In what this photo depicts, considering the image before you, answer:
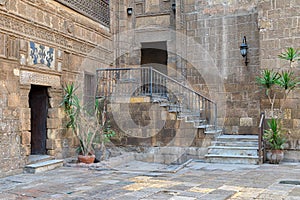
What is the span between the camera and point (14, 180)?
6242 mm

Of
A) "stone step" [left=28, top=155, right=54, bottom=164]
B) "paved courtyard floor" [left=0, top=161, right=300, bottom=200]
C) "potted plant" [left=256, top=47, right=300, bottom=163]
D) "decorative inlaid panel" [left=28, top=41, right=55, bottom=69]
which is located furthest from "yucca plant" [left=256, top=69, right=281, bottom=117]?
"stone step" [left=28, top=155, right=54, bottom=164]

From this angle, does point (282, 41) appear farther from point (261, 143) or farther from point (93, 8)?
point (93, 8)

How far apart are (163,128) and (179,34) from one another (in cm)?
Result: 337

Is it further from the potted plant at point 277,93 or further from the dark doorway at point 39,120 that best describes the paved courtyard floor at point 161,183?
the dark doorway at point 39,120

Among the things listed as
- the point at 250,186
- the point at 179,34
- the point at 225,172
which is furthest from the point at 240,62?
the point at 250,186

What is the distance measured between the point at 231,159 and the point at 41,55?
188 inches

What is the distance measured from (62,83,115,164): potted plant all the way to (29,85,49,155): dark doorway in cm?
47

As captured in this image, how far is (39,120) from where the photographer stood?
8.25m

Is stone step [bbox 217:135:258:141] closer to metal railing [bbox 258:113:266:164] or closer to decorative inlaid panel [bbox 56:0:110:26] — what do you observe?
metal railing [bbox 258:113:266:164]

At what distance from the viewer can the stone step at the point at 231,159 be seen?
7906mm

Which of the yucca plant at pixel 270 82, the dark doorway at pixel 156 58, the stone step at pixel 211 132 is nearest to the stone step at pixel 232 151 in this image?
the stone step at pixel 211 132

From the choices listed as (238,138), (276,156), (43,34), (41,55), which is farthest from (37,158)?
(276,156)

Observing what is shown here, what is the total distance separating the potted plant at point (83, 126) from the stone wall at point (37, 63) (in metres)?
0.21

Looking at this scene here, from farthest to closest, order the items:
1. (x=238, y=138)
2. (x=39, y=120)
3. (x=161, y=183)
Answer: (x=238, y=138)
(x=39, y=120)
(x=161, y=183)
